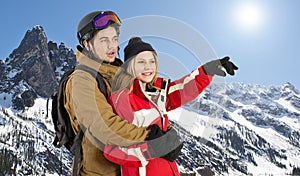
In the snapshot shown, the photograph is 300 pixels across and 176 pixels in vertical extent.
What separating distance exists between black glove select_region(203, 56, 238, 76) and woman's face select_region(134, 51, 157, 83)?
0.60m

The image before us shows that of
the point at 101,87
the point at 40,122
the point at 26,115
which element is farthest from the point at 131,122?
the point at 26,115

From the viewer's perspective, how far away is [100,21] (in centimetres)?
360

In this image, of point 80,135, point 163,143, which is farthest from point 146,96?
point 80,135

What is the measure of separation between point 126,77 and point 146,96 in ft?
0.86

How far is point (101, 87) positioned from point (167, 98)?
36.1 inches

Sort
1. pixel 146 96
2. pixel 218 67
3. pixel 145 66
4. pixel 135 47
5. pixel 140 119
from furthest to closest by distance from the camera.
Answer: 1. pixel 218 67
2. pixel 135 47
3. pixel 145 66
4. pixel 146 96
5. pixel 140 119

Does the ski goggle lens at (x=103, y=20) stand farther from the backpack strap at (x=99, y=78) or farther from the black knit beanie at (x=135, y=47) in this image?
Result: the backpack strap at (x=99, y=78)

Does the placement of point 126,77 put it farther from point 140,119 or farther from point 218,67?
point 218,67

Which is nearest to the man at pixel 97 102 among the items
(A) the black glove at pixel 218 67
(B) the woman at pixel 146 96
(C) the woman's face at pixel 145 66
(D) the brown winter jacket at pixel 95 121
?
(D) the brown winter jacket at pixel 95 121

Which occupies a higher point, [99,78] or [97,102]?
[99,78]

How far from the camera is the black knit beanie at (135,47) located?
3.50 meters

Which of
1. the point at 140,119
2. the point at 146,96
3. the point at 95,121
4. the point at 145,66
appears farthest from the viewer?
the point at 145,66

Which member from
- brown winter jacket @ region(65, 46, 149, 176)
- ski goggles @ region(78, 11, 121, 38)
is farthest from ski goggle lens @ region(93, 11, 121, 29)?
brown winter jacket @ region(65, 46, 149, 176)

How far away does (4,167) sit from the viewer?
107 m
